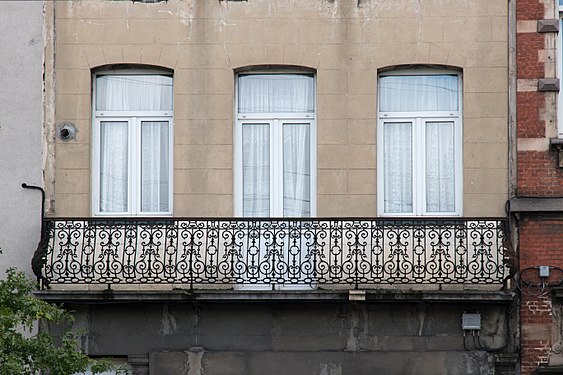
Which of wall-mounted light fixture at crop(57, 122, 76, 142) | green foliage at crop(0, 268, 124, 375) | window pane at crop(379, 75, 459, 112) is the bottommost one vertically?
green foliage at crop(0, 268, 124, 375)

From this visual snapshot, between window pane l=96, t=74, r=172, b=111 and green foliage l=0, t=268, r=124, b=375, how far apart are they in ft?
13.6

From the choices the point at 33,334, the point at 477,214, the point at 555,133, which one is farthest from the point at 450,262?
the point at 33,334

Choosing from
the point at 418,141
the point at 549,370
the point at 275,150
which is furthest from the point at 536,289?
the point at 275,150

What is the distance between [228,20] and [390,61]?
2.46m

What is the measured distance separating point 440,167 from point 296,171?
6.98 feet

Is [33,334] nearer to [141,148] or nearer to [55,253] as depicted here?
[55,253]

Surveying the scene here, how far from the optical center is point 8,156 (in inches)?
951

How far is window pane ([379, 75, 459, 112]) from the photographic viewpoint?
24.4 m

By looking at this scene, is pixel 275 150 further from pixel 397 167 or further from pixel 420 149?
pixel 420 149

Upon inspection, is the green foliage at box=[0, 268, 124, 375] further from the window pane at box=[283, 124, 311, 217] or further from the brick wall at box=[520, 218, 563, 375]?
the brick wall at box=[520, 218, 563, 375]

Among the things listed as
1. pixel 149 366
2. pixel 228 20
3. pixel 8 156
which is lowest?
pixel 149 366

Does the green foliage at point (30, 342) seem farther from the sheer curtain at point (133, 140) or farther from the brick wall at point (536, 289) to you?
the brick wall at point (536, 289)

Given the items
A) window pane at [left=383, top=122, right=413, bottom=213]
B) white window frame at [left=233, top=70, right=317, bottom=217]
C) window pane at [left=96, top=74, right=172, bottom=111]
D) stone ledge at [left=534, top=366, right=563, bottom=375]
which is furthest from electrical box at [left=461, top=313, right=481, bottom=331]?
window pane at [left=96, top=74, right=172, bottom=111]

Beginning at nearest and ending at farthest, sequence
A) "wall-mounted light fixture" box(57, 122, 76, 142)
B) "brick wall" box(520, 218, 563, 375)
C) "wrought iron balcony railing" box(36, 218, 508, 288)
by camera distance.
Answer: "brick wall" box(520, 218, 563, 375)
"wrought iron balcony railing" box(36, 218, 508, 288)
"wall-mounted light fixture" box(57, 122, 76, 142)
